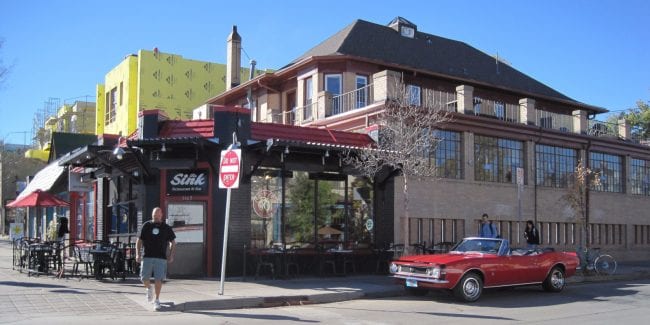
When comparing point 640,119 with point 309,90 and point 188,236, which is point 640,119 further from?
point 188,236

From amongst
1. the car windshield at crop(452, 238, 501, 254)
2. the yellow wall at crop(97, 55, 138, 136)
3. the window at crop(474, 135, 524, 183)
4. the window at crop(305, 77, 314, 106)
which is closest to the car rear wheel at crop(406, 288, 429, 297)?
the car windshield at crop(452, 238, 501, 254)

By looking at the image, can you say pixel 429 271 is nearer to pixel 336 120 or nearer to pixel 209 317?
pixel 209 317

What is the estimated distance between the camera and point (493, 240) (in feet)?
47.1

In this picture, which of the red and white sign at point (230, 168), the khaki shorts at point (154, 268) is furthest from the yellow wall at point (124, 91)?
the khaki shorts at point (154, 268)

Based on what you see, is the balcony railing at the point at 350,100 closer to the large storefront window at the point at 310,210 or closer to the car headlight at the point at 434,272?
the large storefront window at the point at 310,210

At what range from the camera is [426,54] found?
93.1 feet

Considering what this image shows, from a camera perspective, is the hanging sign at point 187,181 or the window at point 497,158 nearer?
the hanging sign at point 187,181

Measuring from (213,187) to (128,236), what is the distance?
10.9ft

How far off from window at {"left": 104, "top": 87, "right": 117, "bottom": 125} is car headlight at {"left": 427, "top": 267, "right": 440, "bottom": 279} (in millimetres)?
33209

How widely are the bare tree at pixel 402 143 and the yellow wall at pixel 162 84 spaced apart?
21.0 metres

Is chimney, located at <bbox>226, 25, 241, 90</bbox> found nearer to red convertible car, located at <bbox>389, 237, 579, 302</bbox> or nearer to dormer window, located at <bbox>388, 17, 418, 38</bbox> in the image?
dormer window, located at <bbox>388, 17, 418, 38</bbox>

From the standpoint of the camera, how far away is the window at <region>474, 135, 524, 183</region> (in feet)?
73.9

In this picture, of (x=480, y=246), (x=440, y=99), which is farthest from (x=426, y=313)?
(x=440, y=99)

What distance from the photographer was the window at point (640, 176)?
2862 cm
